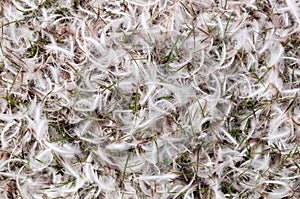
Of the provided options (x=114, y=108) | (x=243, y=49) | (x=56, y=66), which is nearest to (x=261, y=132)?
(x=243, y=49)

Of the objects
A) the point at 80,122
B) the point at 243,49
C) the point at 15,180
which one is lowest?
the point at 15,180

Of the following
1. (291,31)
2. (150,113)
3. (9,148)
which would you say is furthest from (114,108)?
(291,31)

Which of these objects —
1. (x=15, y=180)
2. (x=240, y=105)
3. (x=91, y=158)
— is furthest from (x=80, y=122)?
(x=240, y=105)

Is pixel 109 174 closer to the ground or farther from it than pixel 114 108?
closer to the ground

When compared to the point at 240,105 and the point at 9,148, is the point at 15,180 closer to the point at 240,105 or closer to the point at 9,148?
the point at 9,148

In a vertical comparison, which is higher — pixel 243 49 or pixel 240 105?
pixel 243 49
